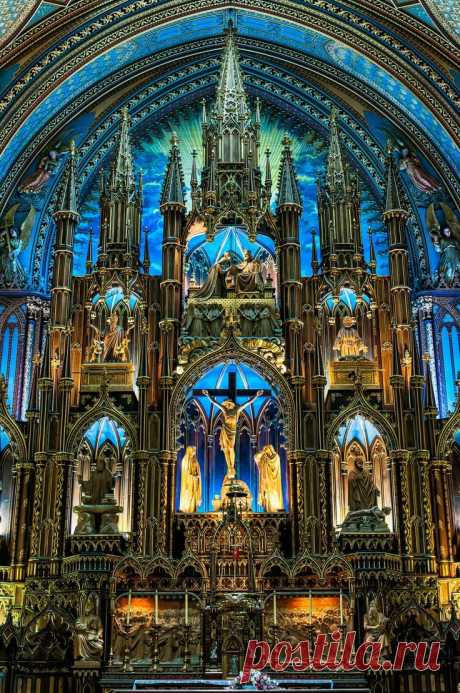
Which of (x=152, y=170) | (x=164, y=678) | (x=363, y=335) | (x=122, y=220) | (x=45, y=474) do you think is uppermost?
(x=152, y=170)

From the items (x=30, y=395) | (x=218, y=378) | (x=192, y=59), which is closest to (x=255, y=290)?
(x=218, y=378)

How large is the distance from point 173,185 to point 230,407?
650cm

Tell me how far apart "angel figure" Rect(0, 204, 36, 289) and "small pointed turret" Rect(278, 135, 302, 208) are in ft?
23.3

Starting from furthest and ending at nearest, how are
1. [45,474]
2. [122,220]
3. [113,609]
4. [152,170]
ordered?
[152,170] → [122,220] → [45,474] → [113,609]

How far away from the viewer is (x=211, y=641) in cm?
2031

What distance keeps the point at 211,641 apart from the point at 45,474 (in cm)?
555

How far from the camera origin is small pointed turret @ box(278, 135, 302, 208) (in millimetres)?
25800

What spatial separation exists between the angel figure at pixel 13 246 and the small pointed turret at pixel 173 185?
417 centimetres

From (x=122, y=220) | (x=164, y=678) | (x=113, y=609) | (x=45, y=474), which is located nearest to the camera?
(x=164, y=678)

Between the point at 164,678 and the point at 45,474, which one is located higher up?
the point at 45,474

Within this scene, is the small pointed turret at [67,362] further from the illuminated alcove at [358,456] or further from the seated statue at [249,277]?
the illuminated alcove at [358,456]

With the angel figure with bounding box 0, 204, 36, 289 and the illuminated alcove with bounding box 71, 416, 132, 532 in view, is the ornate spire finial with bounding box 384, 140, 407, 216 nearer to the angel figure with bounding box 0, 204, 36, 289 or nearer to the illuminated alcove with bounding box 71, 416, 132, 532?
the illuminated alcove with bounding box 71, 416, 132, 532

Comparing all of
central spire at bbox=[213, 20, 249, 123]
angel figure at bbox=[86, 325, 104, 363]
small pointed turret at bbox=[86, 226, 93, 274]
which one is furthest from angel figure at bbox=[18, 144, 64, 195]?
angel figure at bbox=[86, 325, 104, 363]

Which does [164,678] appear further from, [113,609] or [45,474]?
[45,474]
